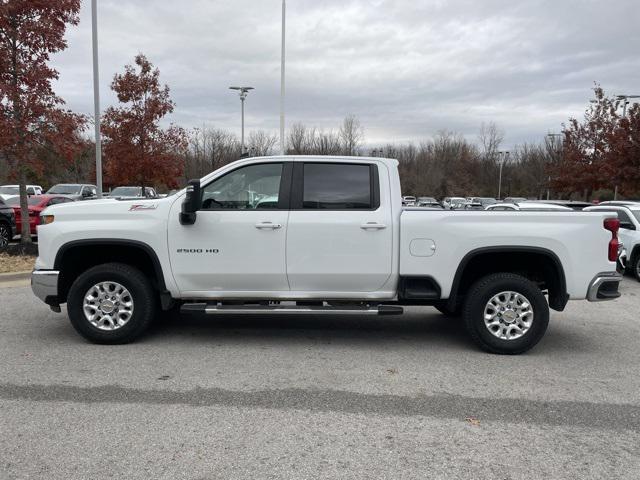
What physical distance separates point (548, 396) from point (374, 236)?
2185 millimetres

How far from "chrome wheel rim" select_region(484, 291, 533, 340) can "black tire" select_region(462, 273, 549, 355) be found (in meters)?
0.03

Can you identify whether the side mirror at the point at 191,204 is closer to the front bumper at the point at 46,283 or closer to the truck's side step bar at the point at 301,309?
the truck's side step bar at the point at 301,309

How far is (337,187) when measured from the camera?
18.8 ft

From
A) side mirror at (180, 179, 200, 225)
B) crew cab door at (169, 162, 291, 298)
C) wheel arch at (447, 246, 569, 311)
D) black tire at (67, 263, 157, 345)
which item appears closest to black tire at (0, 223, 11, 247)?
black tire at (67, 263, 157, 345)

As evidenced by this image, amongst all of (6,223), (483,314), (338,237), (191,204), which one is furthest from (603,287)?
(6,223)

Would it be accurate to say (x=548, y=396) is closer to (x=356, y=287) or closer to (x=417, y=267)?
(x=417, y=267)

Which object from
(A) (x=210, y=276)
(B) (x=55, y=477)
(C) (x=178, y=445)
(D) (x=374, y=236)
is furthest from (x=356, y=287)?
(B) (x=55, y=477)

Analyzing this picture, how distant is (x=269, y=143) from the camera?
177 ft

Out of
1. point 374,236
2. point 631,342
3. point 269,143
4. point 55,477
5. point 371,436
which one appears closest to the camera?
point 55,477

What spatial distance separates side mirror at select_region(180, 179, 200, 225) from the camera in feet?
17.7

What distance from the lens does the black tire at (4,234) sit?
12769 mm

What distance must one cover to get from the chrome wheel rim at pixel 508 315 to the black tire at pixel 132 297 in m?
3.60

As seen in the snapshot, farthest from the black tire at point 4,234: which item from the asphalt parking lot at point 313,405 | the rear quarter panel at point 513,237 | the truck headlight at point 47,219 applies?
the rear quarter panel at point 513,237

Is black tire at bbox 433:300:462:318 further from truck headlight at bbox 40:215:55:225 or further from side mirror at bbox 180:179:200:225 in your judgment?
truck headlight at bbox 40:215:55:225
